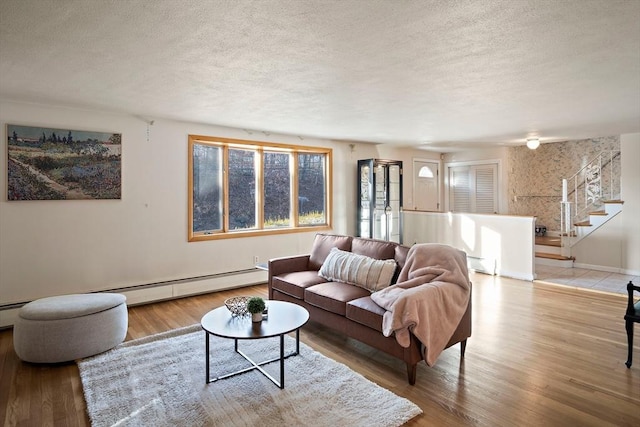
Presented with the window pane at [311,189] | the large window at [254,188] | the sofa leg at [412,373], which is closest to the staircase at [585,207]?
the window pane at [311,189]

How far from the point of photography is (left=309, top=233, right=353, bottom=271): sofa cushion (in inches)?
162

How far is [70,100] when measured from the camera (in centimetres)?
371

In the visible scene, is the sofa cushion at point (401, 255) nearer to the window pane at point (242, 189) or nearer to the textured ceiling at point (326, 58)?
the textured ceiling at point (326, 58)

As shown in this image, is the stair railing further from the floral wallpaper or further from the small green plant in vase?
the small green plant in vase

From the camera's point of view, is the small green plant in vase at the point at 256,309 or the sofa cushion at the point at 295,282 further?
the sofa cushion at the point at 295,282

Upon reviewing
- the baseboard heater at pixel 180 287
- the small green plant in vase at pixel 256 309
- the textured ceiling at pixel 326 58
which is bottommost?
the baseboard heater at pixel 180 287

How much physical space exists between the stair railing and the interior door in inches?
101

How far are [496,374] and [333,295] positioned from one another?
4.62 ft

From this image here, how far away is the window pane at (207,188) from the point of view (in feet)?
16.7

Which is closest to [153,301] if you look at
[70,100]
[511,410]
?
[70,100]

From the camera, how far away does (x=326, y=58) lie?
8.38 feet

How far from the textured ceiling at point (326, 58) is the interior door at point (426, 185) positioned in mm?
3762

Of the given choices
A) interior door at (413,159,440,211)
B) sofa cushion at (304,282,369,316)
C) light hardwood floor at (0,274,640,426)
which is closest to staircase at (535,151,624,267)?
interior door at (413,159,440,211)

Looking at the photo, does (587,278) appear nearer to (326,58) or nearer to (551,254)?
(551,254)
